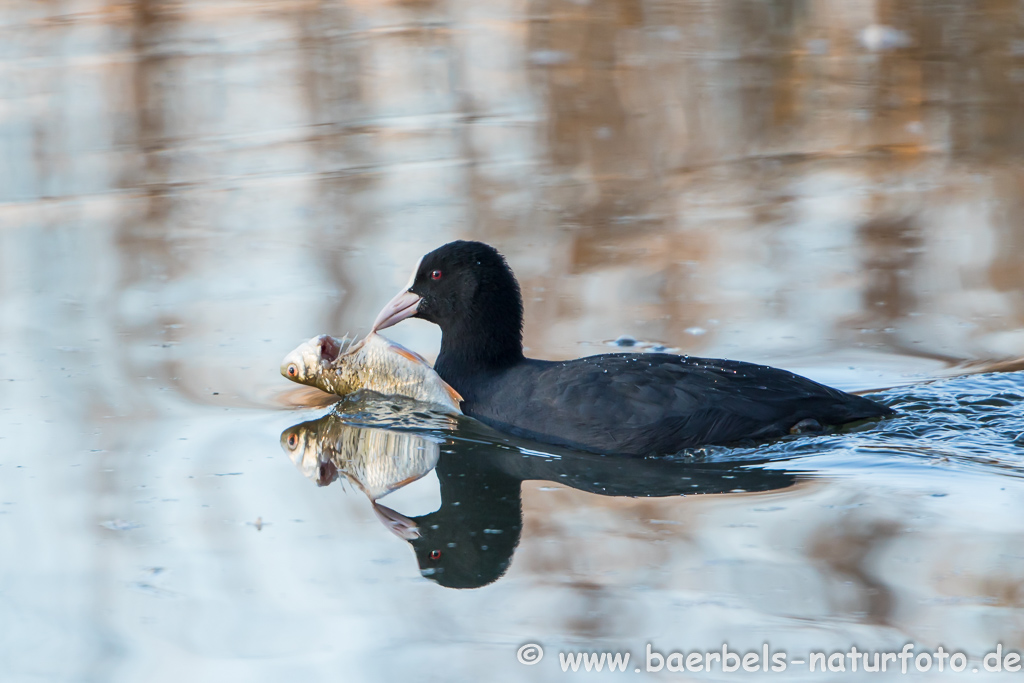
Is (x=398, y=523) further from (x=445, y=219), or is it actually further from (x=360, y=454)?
(x=445, y=219)

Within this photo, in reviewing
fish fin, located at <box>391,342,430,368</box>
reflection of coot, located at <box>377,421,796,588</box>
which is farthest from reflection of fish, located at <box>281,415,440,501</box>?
fish fin, located at <box>391,342,430,368</box>

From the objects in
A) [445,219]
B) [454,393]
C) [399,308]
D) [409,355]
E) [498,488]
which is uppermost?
[445,219]

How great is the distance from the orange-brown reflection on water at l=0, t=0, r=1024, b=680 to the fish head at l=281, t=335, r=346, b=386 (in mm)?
241

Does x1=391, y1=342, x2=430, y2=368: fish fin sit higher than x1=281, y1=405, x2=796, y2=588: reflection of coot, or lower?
higher

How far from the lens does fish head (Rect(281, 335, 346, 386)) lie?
504 centimetres

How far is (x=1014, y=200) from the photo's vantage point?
736 centimetres

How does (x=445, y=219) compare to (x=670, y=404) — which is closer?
(x=670, y=404)

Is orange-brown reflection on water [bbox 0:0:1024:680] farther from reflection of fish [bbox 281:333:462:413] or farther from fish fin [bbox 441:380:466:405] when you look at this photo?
fish fin [bbox 441:380:466:405]

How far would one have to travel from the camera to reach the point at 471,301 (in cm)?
494

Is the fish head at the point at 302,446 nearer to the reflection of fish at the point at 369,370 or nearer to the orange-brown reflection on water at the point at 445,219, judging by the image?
the orange-brown reflection on water at the point at 445,219

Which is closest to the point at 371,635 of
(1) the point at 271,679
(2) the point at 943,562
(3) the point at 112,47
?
(1) the point at 271,679

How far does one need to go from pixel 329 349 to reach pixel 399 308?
1.14ft

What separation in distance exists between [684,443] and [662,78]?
6891 mm

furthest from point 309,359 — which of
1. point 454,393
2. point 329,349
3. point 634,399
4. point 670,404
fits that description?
point 670,404
